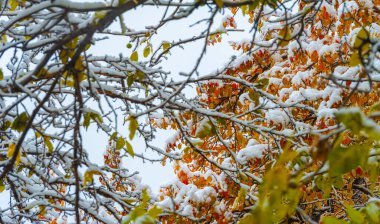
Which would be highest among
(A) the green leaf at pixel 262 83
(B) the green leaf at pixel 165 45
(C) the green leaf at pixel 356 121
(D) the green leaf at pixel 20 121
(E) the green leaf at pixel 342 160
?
(B) the green leaf at pixel 165 45

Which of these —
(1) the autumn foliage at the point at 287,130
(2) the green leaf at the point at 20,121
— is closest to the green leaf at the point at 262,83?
(1) the autumn foliage at the point at 287,130

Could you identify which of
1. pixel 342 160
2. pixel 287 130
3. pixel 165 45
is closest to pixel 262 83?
pixel 287 130

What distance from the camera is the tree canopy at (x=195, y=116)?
1360 millimetres

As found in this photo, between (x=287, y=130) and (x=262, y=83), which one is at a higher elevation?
(x=262, y=83)

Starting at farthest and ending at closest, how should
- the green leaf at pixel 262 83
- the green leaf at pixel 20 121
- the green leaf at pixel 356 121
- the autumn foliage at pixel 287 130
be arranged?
the green leaf at pixel 262 83 < the green leaf at pixel 20 121 < the autumn foliage at pixel 287 130 < the green leaf at pixel 356 121

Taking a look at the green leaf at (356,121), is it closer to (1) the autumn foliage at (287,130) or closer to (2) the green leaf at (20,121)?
(1) the autumn foliage at (287,130)

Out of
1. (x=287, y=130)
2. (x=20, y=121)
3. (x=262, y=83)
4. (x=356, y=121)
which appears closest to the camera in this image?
(x=356, y=121)

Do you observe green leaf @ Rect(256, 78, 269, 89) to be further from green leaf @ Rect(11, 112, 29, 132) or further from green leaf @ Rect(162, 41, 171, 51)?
green leaf @ Rect(11, 112, 29, 132)

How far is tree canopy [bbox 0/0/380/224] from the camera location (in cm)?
136

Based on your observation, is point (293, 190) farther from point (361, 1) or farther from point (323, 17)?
point (323, 17)

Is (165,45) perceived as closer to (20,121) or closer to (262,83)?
(262,83)

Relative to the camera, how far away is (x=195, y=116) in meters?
3.23

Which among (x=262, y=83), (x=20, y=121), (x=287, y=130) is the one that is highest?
(x=262, y=83)

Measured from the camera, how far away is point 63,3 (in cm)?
157
